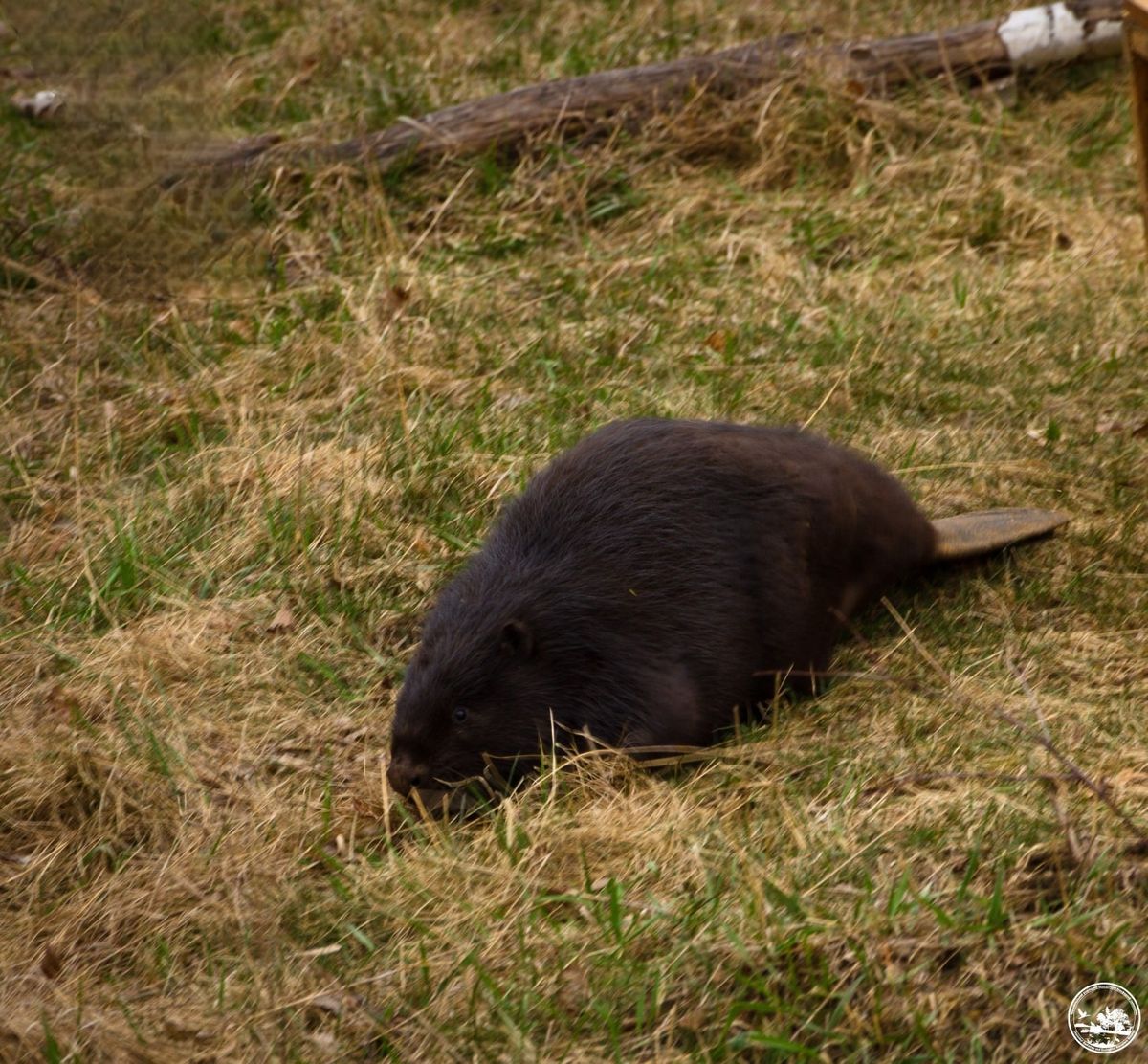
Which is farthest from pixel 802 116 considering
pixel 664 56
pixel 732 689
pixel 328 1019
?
pixel 328 1019

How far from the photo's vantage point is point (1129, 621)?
405 cm

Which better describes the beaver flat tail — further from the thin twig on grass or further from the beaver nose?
the beaver nose

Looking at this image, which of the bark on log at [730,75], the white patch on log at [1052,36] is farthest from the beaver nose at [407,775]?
the white patch on log at [1052,36]

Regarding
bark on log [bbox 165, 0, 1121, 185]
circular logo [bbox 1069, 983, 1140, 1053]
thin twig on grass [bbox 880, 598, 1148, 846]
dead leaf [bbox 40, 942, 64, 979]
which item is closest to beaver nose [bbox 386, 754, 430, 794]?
dead leaf [bbox 40, 942, 64, 979]

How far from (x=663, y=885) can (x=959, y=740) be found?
809 millimetres

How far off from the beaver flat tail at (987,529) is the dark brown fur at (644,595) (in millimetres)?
233

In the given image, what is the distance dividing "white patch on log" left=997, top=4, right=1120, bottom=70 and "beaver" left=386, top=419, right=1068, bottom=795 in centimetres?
356

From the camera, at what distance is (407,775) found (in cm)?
357

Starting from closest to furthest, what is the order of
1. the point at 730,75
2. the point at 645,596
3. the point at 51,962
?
the point at 51,962, the point at 645,596, the point at 730,75

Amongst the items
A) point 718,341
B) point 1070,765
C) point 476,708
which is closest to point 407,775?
point 476,708

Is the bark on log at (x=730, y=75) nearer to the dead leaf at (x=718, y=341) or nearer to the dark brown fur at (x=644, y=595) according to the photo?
the dead leaf at (x=718, y=341)

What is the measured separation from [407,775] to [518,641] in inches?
15.8

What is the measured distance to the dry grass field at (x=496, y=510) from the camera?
2914 mm

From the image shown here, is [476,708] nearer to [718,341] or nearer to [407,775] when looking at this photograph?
[407,775]
